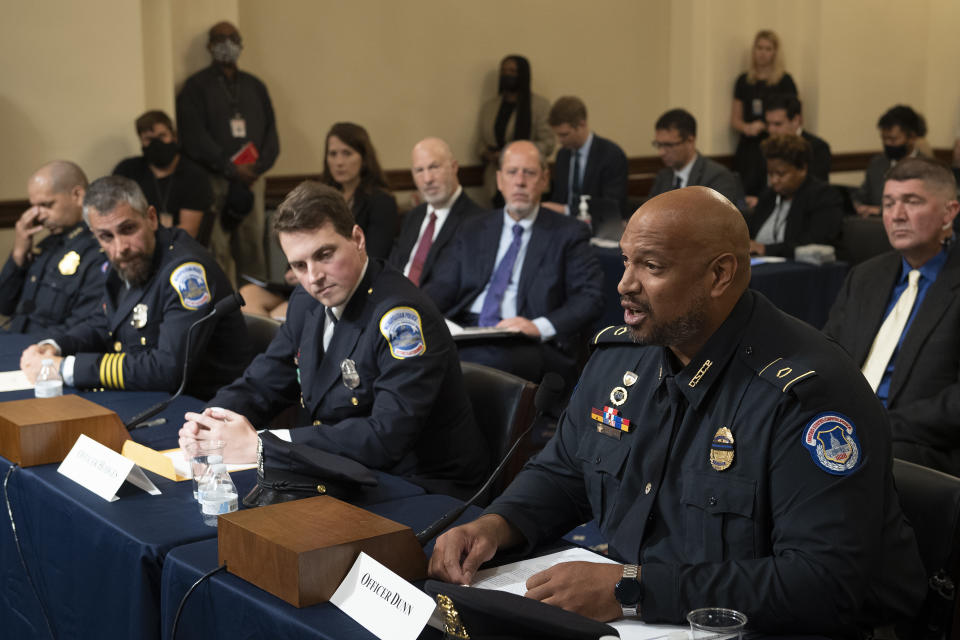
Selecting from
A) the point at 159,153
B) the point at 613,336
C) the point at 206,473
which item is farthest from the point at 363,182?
the point at 613,336

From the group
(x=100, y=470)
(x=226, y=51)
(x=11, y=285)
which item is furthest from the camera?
(x=226, y=51)

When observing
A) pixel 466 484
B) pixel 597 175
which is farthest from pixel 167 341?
pixel 597 175

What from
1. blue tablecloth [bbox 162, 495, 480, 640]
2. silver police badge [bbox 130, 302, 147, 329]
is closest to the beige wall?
silver police badge [bbox 130, 302, 147, 329]

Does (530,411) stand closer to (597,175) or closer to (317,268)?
(317,268)

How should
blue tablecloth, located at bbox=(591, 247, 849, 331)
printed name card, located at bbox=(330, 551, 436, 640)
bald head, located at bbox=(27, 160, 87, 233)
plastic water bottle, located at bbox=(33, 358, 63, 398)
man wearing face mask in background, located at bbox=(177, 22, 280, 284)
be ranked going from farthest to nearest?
man wearing face mask in background, located at bbox=(177, 22, 280, 284), blue tablecloth, located at bbox=(591, 247, 849, 331), bald head, located at bbox=(27, 160, 87, 233), plastic water bottle, located at bbox=(33, 358, 63, 398), printed name card, located at bbox=(330, 551, 436, 640)

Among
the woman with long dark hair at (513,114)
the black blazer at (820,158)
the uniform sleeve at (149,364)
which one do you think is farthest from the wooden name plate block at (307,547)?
the woman with long dark hair at (513,114)

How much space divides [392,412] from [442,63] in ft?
21.1

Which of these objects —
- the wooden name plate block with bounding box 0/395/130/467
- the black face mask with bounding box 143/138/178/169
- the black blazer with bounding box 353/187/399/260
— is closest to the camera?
the wooden name plate block with bounding box 0/395/130/467

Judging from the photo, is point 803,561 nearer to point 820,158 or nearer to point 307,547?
point 307,547

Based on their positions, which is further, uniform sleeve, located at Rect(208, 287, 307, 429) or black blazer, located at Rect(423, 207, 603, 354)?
black blazer, located at Rect(423, 207, 603, 354)

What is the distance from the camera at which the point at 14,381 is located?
322 centimetres

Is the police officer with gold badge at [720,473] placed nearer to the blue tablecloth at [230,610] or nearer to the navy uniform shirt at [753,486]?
the navy uniform shirt at [753,486]

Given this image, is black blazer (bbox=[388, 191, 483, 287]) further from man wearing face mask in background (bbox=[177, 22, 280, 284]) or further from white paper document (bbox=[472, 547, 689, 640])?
white paper document (bbox=[472, 547, 689, 640])

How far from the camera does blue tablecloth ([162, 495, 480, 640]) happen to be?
1532 mm
